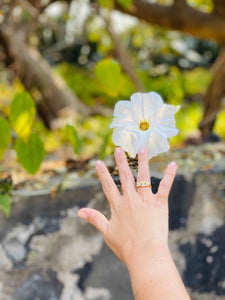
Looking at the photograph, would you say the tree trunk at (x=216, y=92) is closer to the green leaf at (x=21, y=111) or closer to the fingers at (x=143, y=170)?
the green leaf at (x=21, y=111)

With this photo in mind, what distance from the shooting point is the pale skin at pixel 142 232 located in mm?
562

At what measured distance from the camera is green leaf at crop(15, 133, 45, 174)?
112cm

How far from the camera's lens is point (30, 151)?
112 centimetres

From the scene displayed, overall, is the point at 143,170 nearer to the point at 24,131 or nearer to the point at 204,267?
the point at 24,131

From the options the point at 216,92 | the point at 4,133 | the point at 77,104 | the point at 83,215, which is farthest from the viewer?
the point at 77,104

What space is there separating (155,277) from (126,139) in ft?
0.90

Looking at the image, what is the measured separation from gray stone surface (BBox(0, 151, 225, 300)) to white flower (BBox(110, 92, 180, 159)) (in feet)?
1.67

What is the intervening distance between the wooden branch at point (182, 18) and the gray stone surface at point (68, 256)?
54.2 inches

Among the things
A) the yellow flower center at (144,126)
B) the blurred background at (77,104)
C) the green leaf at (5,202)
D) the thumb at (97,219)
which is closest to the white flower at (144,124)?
the yellow flower center at (144,126)

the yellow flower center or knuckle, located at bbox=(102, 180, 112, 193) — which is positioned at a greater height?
the yellow flower center

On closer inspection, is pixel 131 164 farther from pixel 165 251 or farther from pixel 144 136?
pixel 165 251

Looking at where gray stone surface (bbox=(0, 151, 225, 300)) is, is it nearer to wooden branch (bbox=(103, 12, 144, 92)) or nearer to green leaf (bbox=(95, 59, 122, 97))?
green leaf (bbox=(95, 59, 122, 97))

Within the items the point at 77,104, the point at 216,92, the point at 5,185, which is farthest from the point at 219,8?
the point at 5,185

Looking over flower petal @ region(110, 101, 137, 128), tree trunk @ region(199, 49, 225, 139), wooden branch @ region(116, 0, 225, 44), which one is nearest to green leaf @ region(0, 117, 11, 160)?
flower petal @ region(110, 101, 137, 128)
